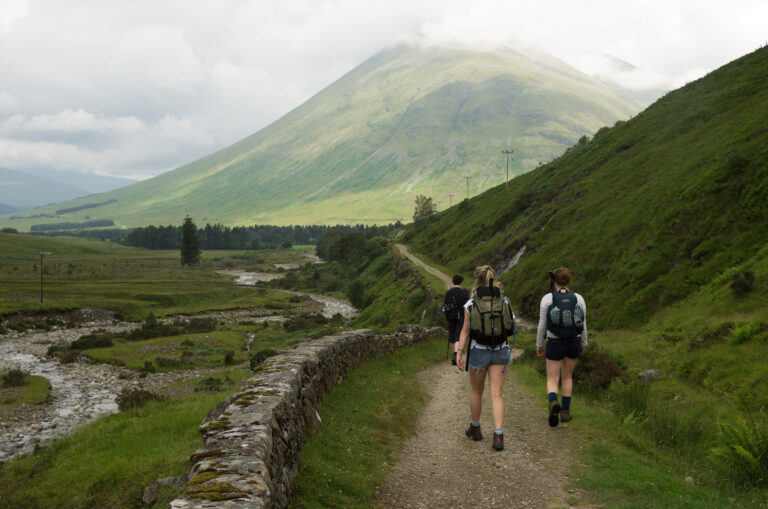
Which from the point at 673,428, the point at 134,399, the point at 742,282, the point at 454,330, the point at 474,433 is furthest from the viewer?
the point at 134,399

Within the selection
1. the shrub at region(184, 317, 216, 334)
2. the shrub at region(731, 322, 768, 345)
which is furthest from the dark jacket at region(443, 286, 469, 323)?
the shrub at region(184, 317, 216, 334)

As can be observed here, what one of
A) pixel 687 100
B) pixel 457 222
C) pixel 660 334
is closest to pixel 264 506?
pixel 660 334

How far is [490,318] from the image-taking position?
934 cm

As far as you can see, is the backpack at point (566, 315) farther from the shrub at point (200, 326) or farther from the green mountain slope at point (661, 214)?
the shrub at point (200, 326)

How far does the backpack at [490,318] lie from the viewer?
368 inches

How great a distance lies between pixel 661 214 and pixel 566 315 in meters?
28.2

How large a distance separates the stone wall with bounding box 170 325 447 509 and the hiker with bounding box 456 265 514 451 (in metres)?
3.26

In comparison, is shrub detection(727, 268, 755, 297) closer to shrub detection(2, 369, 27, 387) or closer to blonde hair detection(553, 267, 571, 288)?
blonde hair detection(553, 267, 571, 288)

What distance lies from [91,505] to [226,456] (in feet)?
29.9

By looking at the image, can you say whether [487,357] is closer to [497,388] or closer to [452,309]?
[497,388]

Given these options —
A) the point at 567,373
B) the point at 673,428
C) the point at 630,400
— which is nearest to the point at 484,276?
the point at 567,373

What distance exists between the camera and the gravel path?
7766 millimetres

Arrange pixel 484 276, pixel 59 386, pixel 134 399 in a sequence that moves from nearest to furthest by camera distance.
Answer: pixel 484 276 → pixel 134 399 → pixel 59 386

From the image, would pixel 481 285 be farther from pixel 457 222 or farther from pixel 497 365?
pixel 457 222
